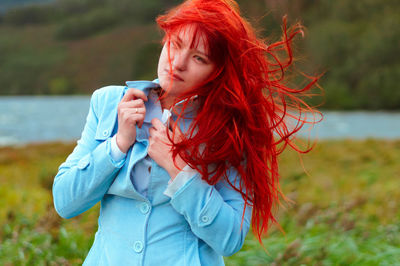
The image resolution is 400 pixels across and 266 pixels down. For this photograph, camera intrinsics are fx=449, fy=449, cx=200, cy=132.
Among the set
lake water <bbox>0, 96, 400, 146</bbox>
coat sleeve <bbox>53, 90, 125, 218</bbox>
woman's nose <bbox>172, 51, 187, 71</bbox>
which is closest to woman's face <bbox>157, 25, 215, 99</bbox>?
woman's nose <bbox>172, 51, 187, 71</bbox>

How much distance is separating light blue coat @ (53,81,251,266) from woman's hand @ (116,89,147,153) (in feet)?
0.13

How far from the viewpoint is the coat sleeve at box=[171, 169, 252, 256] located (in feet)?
4.66

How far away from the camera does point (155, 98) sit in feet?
5.07

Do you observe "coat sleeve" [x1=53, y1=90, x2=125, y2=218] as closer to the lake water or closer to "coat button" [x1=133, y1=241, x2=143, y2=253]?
"coat button" [x1=133, y1=241, x2=143, y2=253]

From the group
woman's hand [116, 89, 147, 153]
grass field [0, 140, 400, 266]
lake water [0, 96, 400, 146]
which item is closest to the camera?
woman's hand [116, 89, 147, 153]

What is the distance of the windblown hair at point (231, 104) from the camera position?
1.46 meters

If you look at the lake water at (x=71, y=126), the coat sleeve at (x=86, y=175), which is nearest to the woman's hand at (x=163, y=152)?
the coat sleeve at (x=86, y=175)

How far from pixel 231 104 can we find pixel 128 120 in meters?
0.34

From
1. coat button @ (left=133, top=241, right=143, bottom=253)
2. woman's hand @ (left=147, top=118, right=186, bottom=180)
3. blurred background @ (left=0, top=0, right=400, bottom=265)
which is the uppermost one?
woman's hand @ (left=147, top=118, right=186, bottom=180)

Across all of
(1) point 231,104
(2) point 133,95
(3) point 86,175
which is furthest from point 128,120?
(1) point 231,104

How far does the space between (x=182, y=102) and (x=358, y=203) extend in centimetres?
409

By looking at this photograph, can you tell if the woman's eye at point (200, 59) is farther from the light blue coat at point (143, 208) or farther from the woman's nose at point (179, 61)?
the light blue coat at point (143, 208)

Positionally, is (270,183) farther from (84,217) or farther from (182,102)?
(84,217)

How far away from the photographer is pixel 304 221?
4273mm
